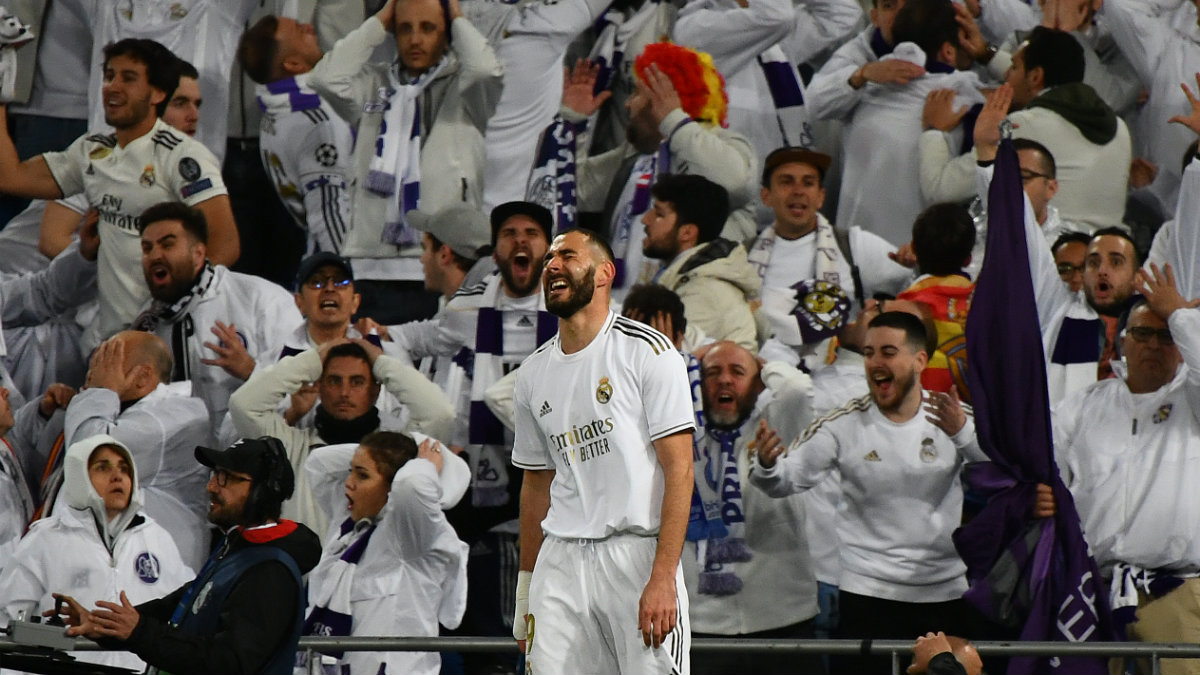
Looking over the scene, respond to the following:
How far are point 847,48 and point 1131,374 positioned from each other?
3.78m

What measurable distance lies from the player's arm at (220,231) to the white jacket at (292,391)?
57.3 inches

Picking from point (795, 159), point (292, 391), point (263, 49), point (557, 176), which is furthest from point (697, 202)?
point (263, 49)

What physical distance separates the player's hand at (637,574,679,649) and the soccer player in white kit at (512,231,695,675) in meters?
0.04

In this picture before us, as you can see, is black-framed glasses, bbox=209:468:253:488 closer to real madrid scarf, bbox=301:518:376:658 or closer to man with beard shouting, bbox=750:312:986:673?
real madrid scarf, bbox=301:518:376:658

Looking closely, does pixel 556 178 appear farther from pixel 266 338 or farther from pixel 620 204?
pixel 266 338

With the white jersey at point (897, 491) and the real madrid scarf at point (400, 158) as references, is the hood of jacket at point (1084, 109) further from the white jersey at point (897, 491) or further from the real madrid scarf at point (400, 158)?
the real madrid scarf at point (400, 158)

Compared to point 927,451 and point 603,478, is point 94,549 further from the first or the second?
point 927,451

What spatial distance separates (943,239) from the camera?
9836mm

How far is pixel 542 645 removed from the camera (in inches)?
247

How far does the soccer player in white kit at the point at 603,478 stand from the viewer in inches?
245

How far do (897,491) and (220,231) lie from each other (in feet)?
13.9

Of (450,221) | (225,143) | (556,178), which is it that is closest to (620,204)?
(556,178)

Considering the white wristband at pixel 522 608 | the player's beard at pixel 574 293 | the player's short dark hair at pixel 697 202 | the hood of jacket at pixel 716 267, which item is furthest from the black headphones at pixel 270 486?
the player's short dark hair at pixel 697 202

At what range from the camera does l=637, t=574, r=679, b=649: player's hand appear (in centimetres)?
605
